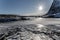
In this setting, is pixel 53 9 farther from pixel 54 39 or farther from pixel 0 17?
pixel 54 39

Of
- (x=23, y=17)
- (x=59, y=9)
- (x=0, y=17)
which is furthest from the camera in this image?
(x=59, y=9)

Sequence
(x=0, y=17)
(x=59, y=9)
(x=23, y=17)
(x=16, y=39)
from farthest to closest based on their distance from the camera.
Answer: (x=59, y=9) < (x=23, y=17) < (x=0, y=17) < (x=16, y=39)

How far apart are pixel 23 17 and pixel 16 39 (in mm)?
3577

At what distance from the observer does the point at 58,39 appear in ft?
5.27

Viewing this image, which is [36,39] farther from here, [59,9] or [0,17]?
[59,9]

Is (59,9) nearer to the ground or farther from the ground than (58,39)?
farther from the ground

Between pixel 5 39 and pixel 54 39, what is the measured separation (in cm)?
106

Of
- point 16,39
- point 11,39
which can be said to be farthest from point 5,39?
point 16,39

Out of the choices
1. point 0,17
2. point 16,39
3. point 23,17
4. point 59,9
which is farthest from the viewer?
point 59,9

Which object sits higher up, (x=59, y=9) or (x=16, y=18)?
(x=59, y=9)

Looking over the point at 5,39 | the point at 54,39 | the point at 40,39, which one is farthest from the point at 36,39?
the point at 5,39

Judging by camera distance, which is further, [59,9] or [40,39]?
[59,9]

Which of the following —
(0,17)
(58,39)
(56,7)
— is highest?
(56,7)

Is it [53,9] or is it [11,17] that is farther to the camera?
[53,9]
